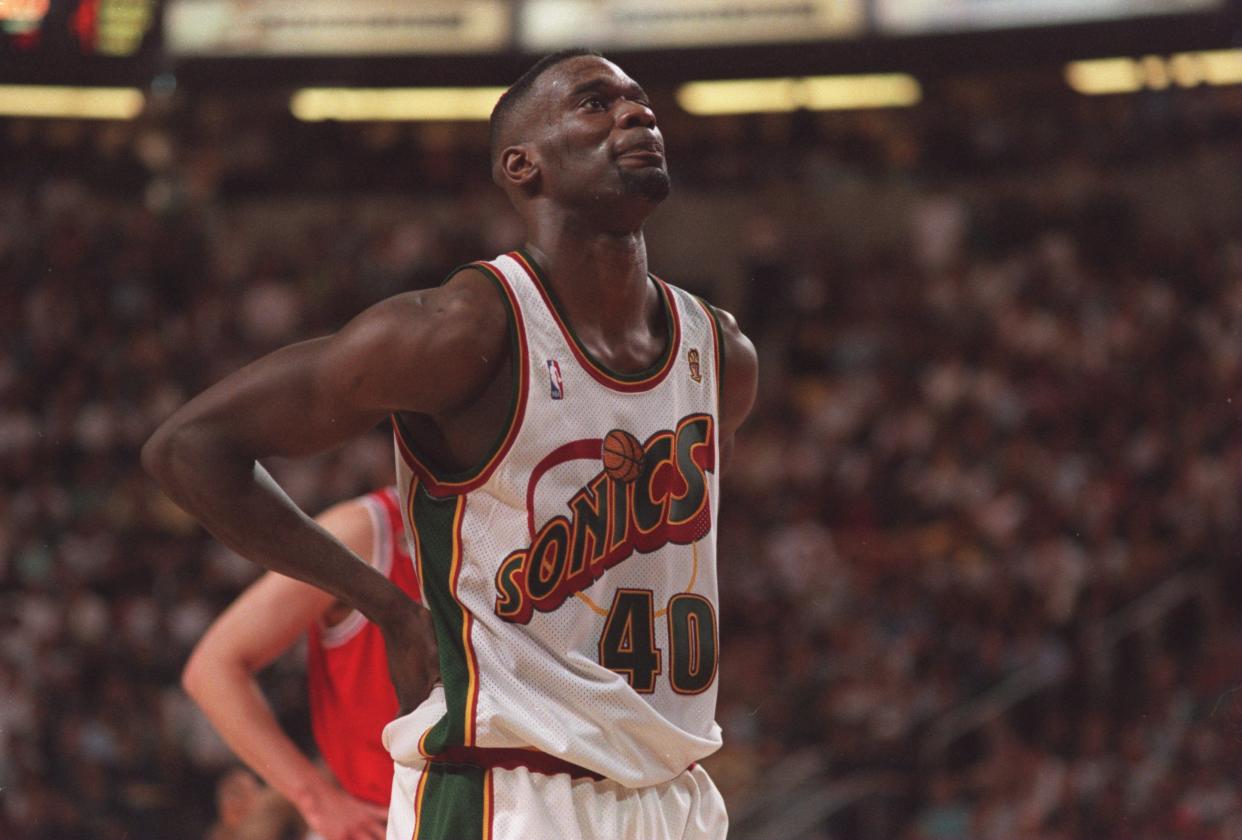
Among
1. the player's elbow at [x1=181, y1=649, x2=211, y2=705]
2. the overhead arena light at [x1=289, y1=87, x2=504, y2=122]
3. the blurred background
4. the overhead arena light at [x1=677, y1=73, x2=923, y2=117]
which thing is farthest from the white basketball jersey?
the overhead arena light at [x1=289, y1=87, x2=504, y2=122]

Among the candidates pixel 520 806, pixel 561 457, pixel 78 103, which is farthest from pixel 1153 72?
pixel 520 806

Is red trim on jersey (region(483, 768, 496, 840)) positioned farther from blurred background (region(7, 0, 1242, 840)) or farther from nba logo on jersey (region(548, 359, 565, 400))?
blurred background (region(7, 0, 1242, 840))

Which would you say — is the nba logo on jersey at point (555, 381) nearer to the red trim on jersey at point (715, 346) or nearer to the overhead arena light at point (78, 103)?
the red trim on jersey at point (715, 346)

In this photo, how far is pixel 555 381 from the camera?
8.53 ft

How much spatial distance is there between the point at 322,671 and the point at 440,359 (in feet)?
4.24

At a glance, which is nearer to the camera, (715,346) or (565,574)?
(565,574)

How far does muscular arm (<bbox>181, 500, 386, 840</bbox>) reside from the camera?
3457mm

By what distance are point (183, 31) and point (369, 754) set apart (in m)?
10.6

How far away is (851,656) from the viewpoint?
376 inches

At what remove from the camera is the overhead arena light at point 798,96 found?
13773 mm

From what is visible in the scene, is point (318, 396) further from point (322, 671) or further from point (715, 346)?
point (322, 671)

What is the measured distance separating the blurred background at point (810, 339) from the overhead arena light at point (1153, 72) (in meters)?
0.05

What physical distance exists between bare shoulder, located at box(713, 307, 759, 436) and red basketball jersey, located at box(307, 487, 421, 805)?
0.78 meters

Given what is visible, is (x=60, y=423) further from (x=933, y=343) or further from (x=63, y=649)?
(x=933, y=343)
